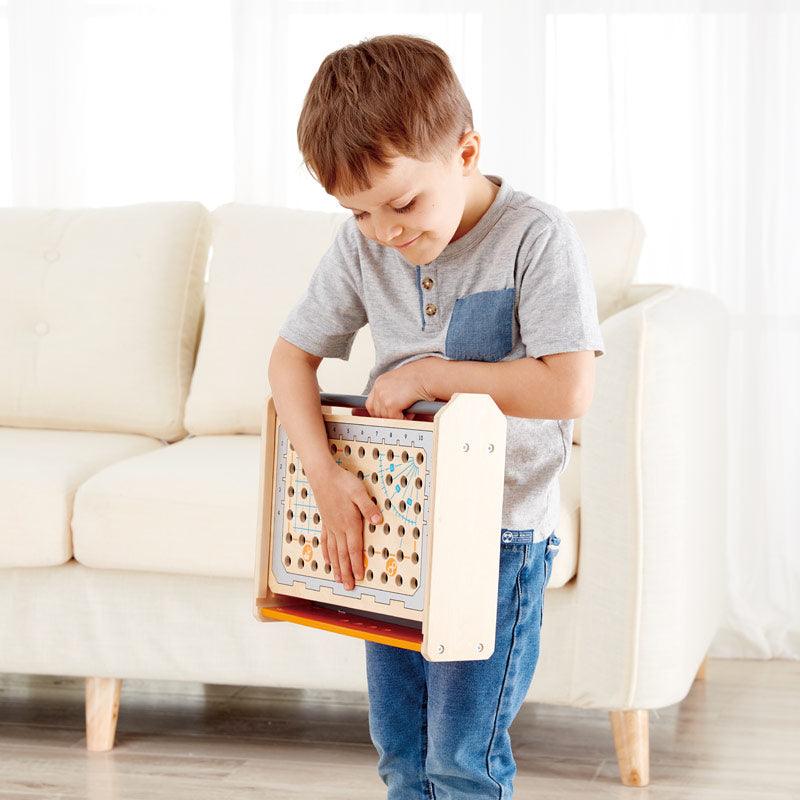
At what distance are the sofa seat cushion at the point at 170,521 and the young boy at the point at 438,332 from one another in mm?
585

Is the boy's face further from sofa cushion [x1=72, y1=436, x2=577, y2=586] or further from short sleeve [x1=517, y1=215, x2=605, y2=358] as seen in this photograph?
sofa cushion [x1=72, y1=436, x2=577, y2=586]

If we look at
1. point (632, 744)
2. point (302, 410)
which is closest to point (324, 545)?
point (302, 410)

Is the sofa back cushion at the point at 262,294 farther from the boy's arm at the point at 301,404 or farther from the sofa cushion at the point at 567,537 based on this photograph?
the boy's arm at the point at 301,404

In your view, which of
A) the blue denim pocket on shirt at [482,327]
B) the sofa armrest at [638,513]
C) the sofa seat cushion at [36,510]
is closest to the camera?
the blue denim pocket on shirt at [482,327]

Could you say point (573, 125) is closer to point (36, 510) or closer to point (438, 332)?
point (36, 510)

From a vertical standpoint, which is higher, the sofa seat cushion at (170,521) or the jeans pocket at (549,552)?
the jeans pocket at (549,552)

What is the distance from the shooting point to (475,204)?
1.05 m

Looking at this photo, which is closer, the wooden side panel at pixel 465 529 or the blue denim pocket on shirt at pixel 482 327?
the wooden side panel at pixel 465 529

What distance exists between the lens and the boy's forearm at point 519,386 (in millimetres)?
989

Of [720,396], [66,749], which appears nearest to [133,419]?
[66,749]

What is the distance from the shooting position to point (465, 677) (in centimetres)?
105

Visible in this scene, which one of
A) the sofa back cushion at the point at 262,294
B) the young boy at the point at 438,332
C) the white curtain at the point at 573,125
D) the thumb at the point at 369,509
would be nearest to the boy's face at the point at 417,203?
the young boy at the point at 438,332

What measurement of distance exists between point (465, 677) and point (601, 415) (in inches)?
25.1

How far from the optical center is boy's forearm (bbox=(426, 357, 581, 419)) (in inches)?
38.9
